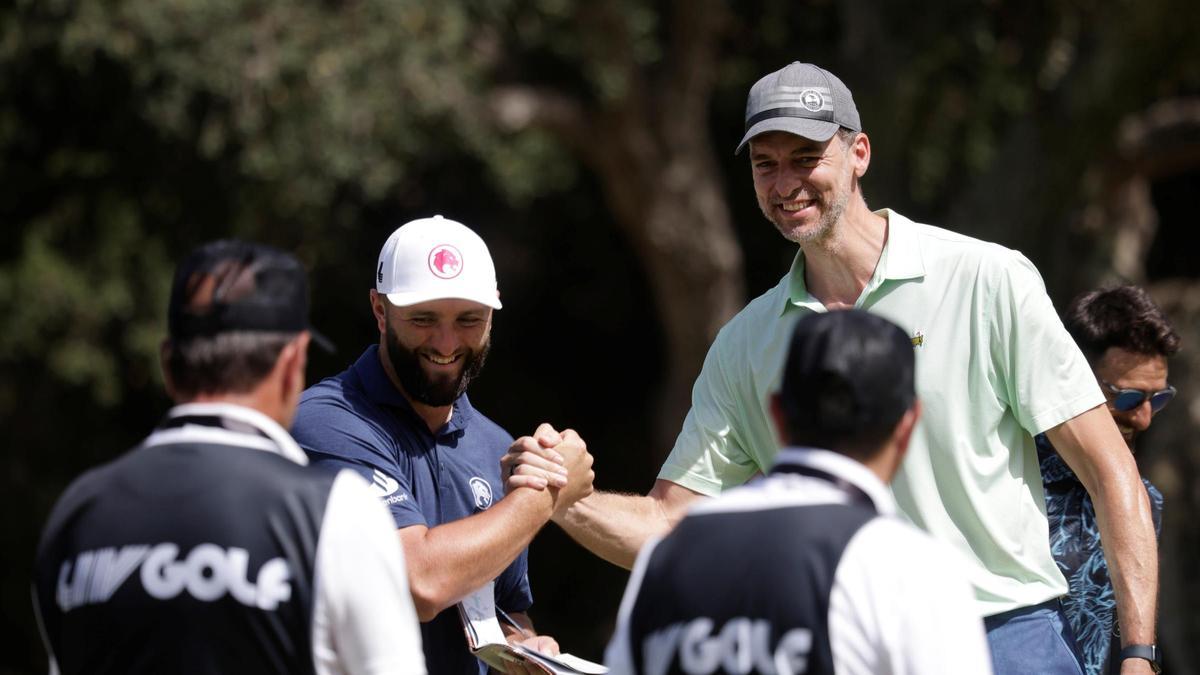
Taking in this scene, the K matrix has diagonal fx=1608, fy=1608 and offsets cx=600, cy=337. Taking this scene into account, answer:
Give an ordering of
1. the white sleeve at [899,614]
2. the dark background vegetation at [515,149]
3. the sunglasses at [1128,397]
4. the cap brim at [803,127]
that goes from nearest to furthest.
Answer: the white sleeve at [899,614] → the cap brim at [803,127] → the sunglasses at [1128,397] → the dark background vegetation at [515,149]

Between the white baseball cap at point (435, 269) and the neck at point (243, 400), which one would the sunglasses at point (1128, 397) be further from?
the neck at point (243, 400)

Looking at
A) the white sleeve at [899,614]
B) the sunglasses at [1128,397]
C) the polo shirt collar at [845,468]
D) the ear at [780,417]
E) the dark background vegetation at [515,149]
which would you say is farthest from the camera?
the dark background vegetation at [515,149]

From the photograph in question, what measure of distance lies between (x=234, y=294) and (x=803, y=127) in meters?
2.01

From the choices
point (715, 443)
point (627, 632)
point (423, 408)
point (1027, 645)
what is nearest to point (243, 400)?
point (627, 632)

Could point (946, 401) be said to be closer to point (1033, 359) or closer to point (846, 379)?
point (1033, 359)

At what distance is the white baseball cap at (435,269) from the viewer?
14.0 feet

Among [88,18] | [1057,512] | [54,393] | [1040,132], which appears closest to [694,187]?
[1040,132]

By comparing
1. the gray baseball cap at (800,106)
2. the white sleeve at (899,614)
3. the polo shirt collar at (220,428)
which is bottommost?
the white sleeve at (899,614)

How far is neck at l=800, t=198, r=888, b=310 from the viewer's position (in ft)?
14.8

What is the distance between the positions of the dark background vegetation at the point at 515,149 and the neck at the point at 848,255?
811 centimetres

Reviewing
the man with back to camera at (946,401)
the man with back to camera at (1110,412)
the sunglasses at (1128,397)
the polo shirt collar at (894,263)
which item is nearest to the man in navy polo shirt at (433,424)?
the man with back to camera at (946,401)

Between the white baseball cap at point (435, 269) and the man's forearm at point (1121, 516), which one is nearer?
the man's forearm at point (1121, 516)

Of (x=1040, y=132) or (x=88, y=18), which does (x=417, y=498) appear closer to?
(x=88, y=18)

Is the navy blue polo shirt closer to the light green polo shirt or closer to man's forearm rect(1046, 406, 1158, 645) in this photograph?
the light green polo shirt
